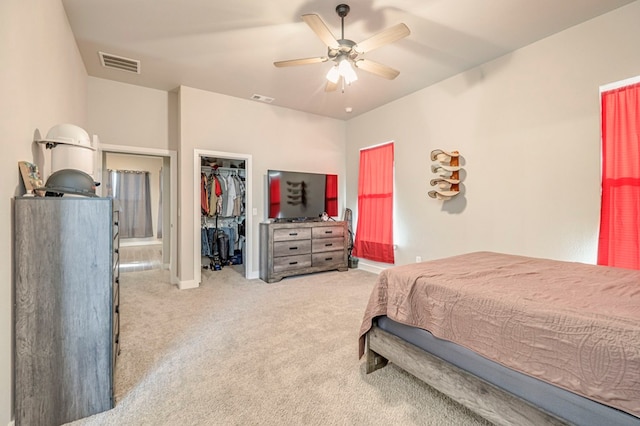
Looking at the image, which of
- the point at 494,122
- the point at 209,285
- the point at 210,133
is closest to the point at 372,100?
the point at 494,122

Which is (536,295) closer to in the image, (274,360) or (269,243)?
(274,360)

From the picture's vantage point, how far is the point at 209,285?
4.23 meters

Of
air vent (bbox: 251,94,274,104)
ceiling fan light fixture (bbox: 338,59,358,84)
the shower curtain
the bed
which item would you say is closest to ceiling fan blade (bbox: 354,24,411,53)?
ceiling fan light fixture (bbox: 338,59,358,84)

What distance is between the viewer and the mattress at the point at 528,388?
1038mm

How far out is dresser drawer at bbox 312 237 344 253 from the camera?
481 cm

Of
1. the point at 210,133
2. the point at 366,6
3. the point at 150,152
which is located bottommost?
the point at 150,152

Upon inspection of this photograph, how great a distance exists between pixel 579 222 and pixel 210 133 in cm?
461

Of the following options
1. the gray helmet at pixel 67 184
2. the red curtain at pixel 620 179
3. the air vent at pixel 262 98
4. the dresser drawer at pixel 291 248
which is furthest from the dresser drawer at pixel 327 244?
the gray helmet at pixel 67 184

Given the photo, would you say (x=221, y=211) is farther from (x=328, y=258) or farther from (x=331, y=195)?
(x=328, y=258)

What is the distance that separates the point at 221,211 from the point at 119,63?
8.77ft

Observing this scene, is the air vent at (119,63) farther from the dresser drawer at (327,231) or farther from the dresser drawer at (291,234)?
the dresser drawer at (327,231)

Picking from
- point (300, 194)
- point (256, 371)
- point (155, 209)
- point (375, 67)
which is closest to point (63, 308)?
point (256, 371)

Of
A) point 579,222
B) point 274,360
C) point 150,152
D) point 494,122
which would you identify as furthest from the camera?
point 150,152

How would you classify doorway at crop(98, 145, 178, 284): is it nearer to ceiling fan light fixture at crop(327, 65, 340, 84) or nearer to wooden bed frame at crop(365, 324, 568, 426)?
ceiling fan light fixture at crop(327, 65, 340, 84)
